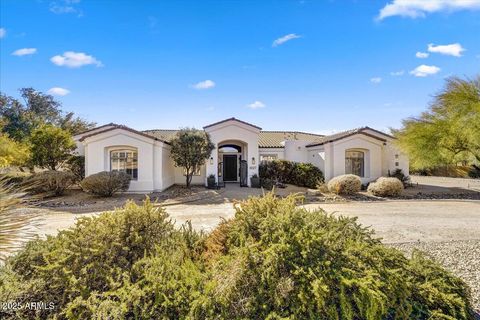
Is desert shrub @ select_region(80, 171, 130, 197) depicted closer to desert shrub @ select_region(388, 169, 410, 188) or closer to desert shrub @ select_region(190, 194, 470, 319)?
desert shrub @ select_region(190, 194, 470, 319)

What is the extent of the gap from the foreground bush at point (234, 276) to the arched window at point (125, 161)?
17732 mm

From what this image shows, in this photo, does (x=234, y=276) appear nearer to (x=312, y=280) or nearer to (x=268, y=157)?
(x=312, y=280)

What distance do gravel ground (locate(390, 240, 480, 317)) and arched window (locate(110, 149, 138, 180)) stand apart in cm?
1826

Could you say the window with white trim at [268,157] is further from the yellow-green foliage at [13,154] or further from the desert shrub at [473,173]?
the desert shrub at [473,173]

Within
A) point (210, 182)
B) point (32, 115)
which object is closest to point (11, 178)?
point (210, 182)

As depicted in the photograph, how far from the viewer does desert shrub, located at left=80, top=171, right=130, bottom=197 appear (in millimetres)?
17584

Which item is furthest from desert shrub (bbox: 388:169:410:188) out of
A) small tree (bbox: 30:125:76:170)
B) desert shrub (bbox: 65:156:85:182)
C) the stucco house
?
small tree (bbox: 30:125:76:170)

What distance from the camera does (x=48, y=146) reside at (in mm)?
21172

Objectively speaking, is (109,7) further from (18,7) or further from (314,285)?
(314,285)

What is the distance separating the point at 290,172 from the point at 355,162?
19.7ft

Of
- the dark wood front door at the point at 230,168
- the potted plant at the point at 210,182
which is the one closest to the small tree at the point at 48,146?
the potted plant at the point at 210,182

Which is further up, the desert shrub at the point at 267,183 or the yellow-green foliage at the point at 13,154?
the yellow-green foliage at the point at 13,154

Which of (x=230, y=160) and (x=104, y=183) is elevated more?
(x=230, y=160)

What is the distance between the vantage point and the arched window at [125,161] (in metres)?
20.8
